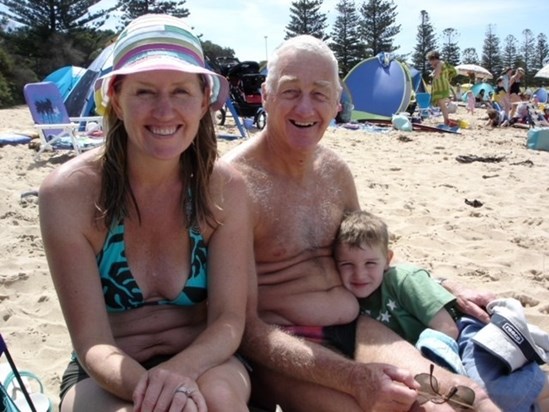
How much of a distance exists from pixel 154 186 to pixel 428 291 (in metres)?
1.17

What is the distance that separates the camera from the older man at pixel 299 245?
1935mm

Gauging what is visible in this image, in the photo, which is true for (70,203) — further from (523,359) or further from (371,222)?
(523,359)

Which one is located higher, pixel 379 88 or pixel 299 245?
pixel 379 88

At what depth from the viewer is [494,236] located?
4.42 meters

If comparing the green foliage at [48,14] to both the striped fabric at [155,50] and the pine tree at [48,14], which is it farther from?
the striped fabric at [155,50]

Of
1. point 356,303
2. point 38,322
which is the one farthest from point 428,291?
point 38,322

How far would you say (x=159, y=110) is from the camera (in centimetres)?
165

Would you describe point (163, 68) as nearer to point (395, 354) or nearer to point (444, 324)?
point (395, 354)

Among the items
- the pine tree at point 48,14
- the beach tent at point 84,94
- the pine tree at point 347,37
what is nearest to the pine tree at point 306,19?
the pine tree at point 347,37

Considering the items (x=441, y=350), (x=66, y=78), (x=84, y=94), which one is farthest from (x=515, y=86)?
(x=441, y=350)

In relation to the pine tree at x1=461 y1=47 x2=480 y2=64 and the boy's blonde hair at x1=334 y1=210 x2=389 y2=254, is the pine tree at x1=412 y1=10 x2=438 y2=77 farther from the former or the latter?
the boy's blonde hair at x1=334 y1=210 x2=389 y2=254

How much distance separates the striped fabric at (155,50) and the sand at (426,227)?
1.50m

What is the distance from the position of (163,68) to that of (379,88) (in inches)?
572

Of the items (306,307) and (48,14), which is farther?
(48,14)
